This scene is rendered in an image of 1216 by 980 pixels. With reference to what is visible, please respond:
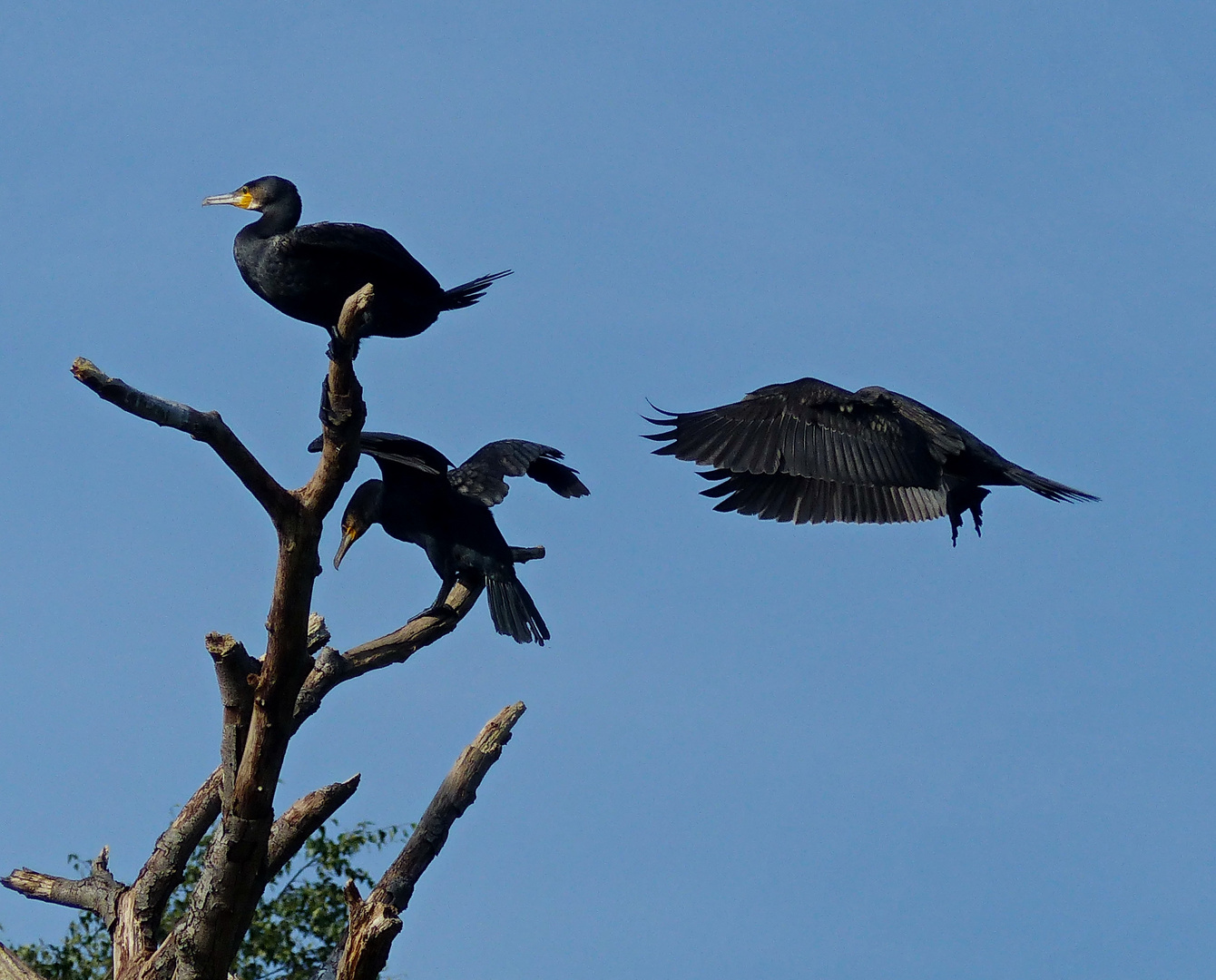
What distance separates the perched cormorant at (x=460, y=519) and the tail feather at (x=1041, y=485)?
2.40m

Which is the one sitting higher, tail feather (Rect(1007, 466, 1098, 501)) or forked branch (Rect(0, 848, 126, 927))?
tail feather (Rect(1007, 466, 1098, 501))

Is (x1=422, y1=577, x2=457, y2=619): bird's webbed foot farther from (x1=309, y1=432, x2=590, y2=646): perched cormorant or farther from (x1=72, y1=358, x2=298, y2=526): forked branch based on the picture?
(x1=72, y1=358, x2=298, y2=526): forked branch

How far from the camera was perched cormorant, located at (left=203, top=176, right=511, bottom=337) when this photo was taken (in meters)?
6.50

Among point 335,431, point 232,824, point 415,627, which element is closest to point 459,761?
point 415,627

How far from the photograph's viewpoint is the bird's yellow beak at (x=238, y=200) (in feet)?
23.7

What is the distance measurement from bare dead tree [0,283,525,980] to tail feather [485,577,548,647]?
97cm

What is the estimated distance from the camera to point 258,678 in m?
5.47

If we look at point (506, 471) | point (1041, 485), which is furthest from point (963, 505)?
point (506, 471)

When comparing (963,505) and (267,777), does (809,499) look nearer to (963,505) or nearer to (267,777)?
(963,505)

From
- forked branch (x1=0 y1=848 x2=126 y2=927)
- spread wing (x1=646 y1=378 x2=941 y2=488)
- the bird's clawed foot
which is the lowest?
forked branch (x1=0 y1=848 x2=126 y2=927)

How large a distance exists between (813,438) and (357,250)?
2684 millimetres

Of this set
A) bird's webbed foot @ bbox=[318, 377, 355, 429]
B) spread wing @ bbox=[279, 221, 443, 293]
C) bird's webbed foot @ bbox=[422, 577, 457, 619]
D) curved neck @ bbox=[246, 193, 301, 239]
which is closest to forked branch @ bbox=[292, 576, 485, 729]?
bird's webbed foot @ bbox=[422, 577, 457, 619]

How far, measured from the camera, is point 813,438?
8.12 meters

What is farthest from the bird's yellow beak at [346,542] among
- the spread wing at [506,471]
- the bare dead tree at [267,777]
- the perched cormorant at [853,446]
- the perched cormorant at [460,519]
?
the perched cormorant at [853,446]
